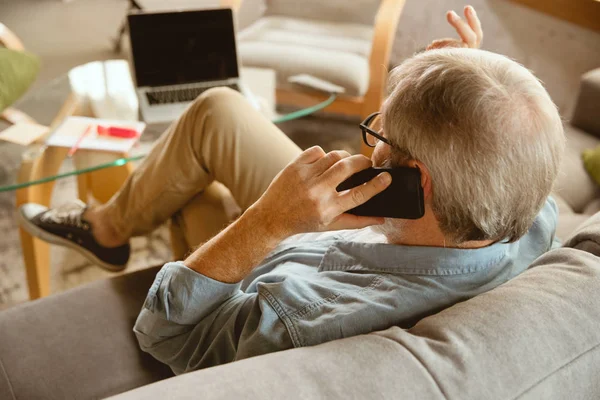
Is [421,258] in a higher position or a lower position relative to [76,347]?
higher

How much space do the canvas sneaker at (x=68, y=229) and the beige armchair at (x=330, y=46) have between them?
79 centimetres

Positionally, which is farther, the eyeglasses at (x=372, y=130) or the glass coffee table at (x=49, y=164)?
the glass coffee table at (x=49, y=164)

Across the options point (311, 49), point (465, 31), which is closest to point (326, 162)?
point (465, 31)

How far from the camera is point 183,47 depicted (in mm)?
2012

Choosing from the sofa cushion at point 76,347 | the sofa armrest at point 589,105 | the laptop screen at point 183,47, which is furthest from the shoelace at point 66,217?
the sofa armrest at point 589,105

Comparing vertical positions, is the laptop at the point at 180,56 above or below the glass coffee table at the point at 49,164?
above

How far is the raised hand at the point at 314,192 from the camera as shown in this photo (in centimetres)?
91

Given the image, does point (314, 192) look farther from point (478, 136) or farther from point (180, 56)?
point (180, 56)

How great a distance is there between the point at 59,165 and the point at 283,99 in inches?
31.9

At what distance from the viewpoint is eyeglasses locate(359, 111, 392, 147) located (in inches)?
37.0

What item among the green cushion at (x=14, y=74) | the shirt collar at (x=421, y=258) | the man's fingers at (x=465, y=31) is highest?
the man's fingers at (x=465, y=31)

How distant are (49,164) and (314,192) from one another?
102 centimetres

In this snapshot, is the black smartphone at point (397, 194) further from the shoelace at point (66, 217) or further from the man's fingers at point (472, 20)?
the shoelace at point (66, 217)

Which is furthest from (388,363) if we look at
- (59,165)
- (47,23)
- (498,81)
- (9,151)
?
(47,23)
